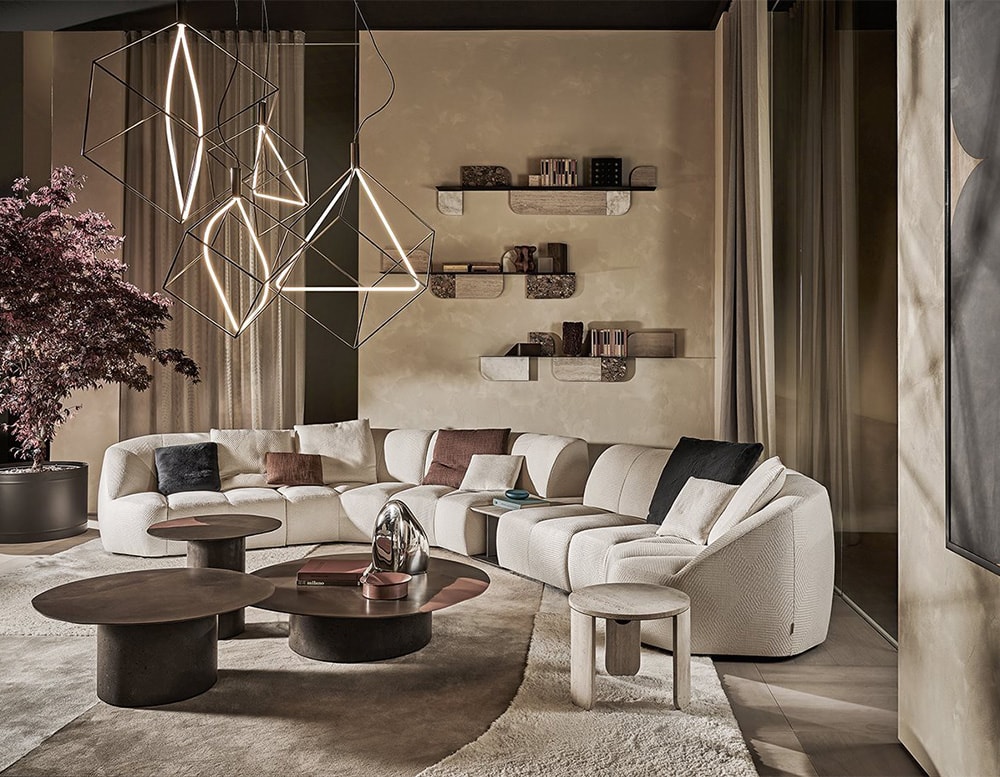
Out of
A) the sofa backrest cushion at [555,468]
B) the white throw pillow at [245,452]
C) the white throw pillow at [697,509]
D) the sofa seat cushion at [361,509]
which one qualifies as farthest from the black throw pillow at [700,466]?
the white throw pillow at [245,452]

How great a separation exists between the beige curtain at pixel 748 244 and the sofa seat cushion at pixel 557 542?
1010 millimetres

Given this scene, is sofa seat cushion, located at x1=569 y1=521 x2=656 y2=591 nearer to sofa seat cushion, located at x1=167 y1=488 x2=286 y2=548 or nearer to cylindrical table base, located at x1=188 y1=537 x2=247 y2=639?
cylindrical table base, located at x1=188 y1=537 x2=247 y2=639

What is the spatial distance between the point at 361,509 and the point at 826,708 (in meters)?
3.40

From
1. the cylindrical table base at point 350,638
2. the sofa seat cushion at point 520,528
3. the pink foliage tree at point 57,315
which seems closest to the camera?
the cylindrical table base at point 350,638

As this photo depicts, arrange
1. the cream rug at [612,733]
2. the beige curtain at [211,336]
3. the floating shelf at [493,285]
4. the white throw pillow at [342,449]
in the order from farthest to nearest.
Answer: the beige curtain at [211,336] → the floating shelf at [493,285] → the white throw pillow at [342,449] → the cream rug at [612,733]

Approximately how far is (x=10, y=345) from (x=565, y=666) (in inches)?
169

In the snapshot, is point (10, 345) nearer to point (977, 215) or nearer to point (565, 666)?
point (565, 666)

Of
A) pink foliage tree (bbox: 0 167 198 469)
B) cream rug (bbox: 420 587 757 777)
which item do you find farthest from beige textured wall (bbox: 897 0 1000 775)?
pink foliage tree (bbox: 0 167 198 469)

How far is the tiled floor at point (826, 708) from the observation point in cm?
286

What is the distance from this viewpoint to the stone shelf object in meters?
6.76

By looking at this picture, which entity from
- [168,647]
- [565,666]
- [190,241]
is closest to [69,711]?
[168,647]

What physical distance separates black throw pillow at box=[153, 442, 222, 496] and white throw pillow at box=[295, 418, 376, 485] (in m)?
0.64

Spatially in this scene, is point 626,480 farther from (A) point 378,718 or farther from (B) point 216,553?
(A) point 378,718

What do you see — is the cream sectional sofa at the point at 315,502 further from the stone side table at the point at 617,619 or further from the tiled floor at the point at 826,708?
the stone side table at the point at 617,619
